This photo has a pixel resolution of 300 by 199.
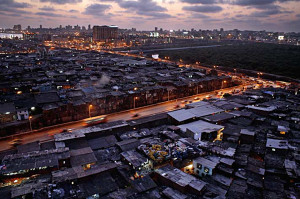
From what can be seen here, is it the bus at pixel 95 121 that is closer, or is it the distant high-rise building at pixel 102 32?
the bus at pixel 95 121

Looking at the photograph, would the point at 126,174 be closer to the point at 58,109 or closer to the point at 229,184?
the point at 229,184

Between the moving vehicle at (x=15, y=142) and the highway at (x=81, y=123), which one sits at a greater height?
the highway at (x=81, y=123)

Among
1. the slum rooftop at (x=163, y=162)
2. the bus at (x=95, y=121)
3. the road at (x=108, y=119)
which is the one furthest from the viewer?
the bus at (x=95, y=121)

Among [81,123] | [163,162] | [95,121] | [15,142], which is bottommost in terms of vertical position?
[15,142]

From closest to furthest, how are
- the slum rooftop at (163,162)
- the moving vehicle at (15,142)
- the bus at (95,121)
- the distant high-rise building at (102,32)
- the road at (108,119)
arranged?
the slum rooftop at (163,162), the moving vehicle at (15,142), the road at (108,119), the bus at (95,121), the distant high-rise building at (102,32)

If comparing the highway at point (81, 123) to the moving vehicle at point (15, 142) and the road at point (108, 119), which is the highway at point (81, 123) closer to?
the road at point (108, 119)

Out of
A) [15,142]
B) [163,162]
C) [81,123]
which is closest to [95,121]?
[81,123]

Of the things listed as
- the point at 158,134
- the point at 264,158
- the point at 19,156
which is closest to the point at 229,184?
the point at 264,158

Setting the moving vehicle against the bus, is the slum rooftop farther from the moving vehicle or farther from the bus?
the bus

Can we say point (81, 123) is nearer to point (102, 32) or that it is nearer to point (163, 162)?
point (163, 162)

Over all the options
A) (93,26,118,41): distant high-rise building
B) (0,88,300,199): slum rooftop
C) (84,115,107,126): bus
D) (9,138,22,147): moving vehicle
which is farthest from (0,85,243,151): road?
(93,26,118,41): distant high-rise building

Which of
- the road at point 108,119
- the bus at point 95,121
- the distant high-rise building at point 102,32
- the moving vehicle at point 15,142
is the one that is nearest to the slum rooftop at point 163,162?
the moving vehicle at point 15,142
